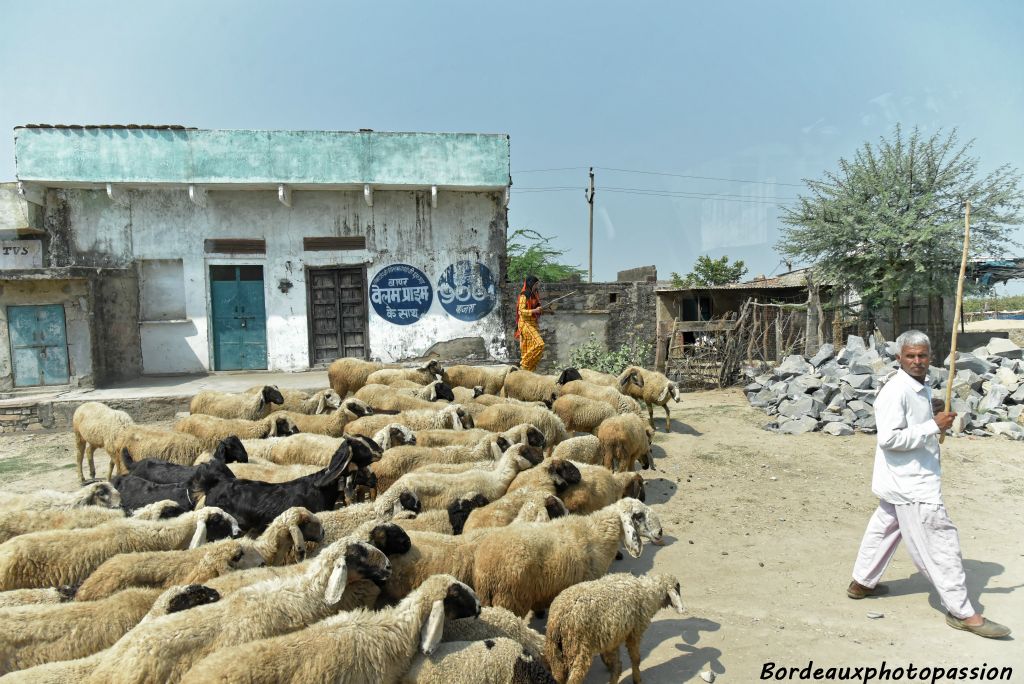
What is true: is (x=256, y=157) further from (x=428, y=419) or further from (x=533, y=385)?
(x=428, y=419)

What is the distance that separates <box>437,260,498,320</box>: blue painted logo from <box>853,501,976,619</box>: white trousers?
1316 cm

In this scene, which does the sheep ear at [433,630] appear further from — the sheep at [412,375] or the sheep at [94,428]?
the sheep at [412,375]

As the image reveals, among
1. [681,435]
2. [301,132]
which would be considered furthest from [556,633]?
[301,132]

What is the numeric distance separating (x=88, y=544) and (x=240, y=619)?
200cm

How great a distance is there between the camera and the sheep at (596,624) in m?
3.54

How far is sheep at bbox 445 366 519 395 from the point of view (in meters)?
11.3

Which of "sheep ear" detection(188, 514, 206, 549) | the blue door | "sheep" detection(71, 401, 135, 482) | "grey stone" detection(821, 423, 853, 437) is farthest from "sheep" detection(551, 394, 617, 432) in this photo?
the blue door

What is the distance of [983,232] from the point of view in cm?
1550

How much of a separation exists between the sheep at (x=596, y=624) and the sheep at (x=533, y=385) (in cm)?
650

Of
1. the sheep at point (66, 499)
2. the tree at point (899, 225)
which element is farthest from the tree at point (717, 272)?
the sheep at point (66, 499)

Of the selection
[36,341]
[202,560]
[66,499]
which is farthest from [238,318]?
[202,560]

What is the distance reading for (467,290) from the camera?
1712 cm

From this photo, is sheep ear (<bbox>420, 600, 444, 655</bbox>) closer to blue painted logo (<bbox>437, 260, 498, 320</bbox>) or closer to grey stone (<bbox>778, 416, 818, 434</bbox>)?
grey stone (<bbox>778, 416, 818, 434</bbox>)

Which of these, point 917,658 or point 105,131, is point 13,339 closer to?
point 105,131
